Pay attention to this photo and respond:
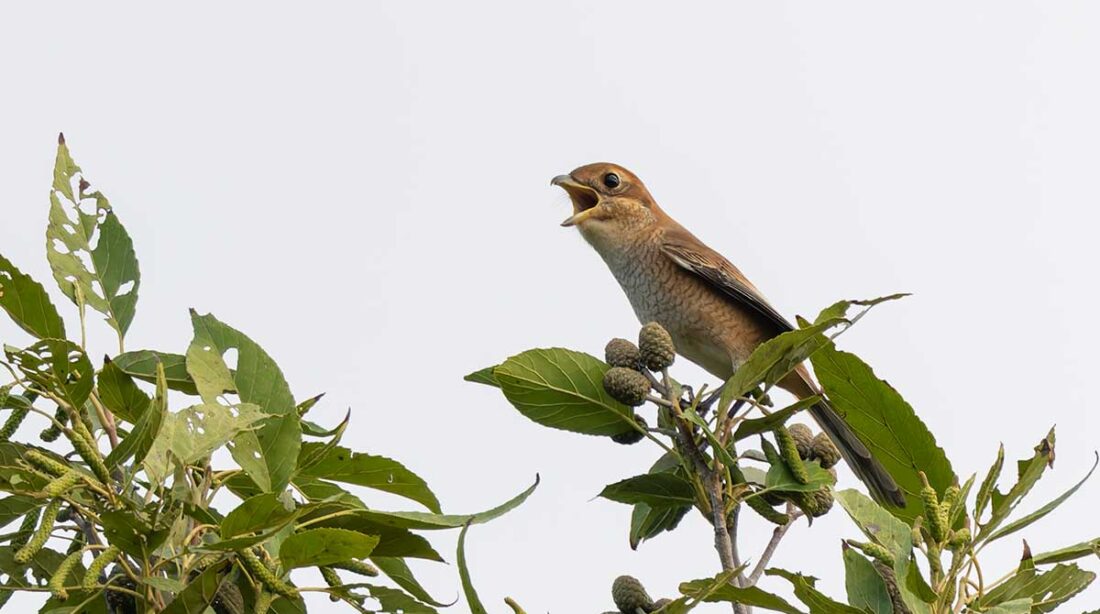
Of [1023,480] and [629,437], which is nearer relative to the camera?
[1023,480]

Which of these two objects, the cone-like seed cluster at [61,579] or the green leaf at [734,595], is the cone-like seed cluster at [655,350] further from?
the cone-like seed cluster at [61,579]

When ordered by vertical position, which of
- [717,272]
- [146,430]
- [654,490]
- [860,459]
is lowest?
[146,430]

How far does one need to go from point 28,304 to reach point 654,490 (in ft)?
5.16

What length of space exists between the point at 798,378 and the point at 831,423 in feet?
2.84

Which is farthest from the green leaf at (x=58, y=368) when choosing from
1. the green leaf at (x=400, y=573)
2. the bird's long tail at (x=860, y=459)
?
the bird's long tail at (x=860, y=459)

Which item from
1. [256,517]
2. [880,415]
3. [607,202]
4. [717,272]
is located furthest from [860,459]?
[256,517]

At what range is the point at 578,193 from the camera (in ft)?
23.8

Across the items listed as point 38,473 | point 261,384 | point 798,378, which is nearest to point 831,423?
point 798,378

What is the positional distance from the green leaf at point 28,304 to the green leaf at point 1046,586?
214 cm

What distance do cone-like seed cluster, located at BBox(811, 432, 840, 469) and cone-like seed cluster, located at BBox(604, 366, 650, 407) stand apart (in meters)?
0.57

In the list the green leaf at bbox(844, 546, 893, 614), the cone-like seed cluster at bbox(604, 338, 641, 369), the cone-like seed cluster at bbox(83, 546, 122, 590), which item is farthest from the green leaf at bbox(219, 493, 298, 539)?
the green leaf at bbox(844, 546, 893, 614)

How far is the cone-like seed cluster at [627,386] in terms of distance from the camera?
135 inches

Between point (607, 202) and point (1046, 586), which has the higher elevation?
point (607, 202)

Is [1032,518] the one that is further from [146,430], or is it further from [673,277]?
[673,277]
